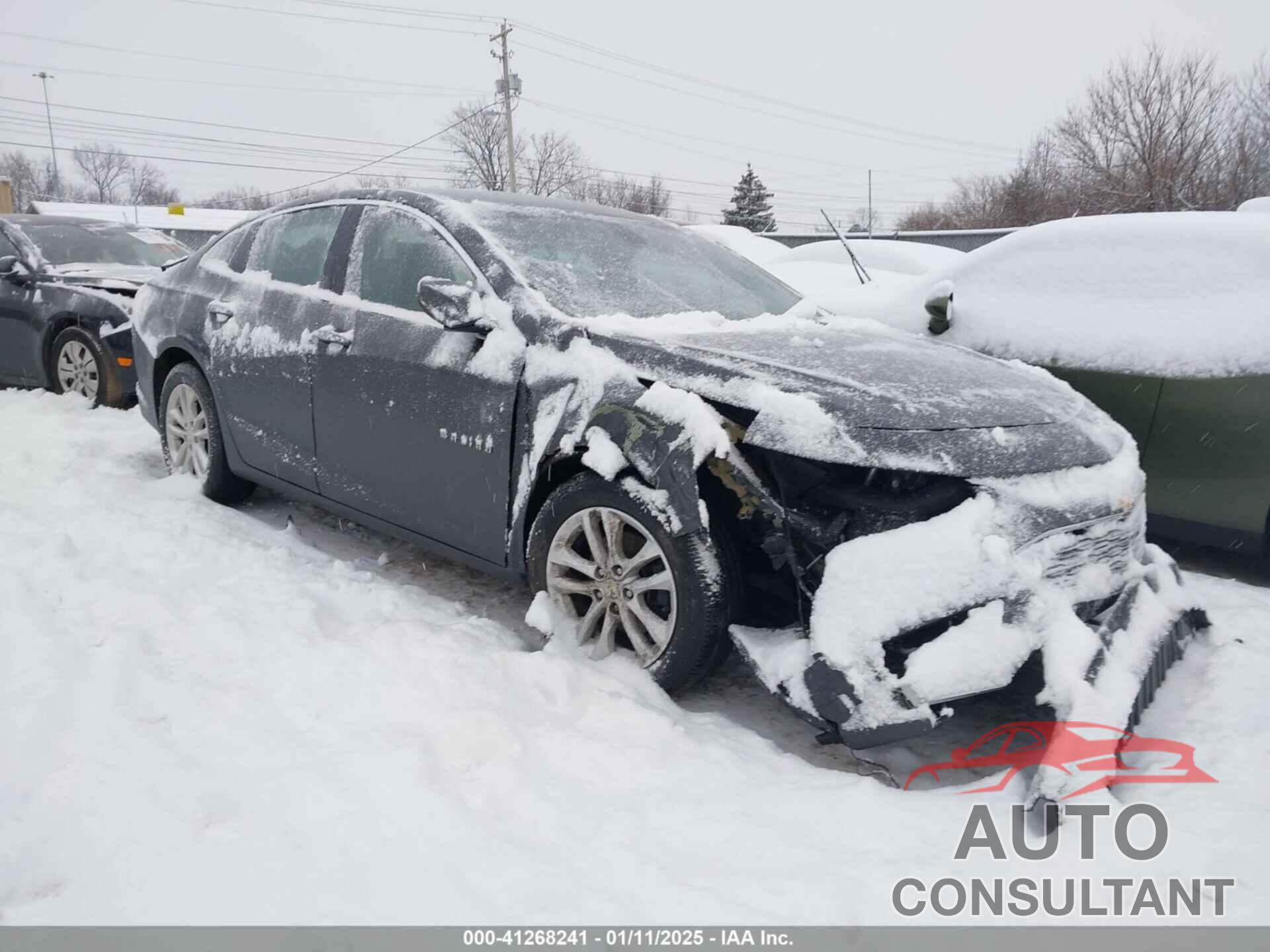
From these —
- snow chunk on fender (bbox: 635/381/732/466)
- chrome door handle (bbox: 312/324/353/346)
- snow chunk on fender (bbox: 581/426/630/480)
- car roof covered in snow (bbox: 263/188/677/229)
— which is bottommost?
snow chunk on fender (bbox: 581/426/630/480)

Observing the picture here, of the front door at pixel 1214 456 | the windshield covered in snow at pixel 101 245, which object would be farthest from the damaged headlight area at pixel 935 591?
the windshield covered in snow at pixel 101 245

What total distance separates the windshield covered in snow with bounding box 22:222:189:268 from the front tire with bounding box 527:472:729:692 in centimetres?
618

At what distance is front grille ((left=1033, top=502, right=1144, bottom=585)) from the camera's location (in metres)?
2.39

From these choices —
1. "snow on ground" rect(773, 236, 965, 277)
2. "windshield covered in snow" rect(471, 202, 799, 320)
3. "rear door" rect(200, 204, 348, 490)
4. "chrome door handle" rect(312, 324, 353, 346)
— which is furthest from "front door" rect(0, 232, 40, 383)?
"snow on ground" rect(773, 236, 965, 277)

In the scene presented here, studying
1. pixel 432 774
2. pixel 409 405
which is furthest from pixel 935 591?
pixel 409 405

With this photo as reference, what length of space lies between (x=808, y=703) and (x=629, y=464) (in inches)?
33.8

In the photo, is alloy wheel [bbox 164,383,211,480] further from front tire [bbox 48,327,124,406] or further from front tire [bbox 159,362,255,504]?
front tire [bbox 48,327,124,406]

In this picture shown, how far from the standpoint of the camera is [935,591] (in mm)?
2289

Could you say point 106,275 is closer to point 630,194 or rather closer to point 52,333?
point 52,333

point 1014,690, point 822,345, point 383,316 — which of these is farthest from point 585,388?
point 1014,690

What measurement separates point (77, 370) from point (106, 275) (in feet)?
2.99

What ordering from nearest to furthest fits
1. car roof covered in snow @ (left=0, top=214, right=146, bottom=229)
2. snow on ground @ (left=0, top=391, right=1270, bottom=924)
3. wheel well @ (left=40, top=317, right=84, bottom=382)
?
snow on ground @ (left=0, top=391, right=1270, bottom=924) → wheel well @ (left=40, top=317, right=84, bottom=382) → car roof covered in snow @ (left=0, top=214, right=146, bottom=229)

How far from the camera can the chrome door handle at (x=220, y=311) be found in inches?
165

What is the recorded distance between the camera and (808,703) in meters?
2.37
